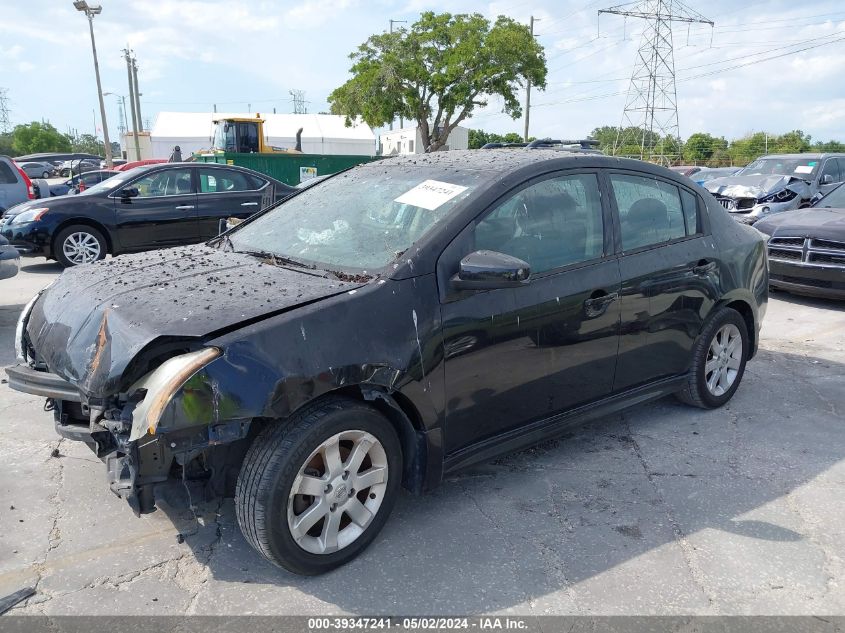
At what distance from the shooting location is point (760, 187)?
40.0 ft

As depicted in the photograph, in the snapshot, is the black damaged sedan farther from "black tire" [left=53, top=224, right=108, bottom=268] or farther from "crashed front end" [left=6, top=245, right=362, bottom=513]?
"black tire" [left=53, top=224, right=108, bottom=268]

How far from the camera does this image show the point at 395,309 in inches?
116

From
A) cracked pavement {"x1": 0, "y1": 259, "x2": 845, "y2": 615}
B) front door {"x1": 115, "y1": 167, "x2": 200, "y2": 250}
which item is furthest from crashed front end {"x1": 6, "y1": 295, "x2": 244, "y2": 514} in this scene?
front door {"x1": 115, "y1": 167, "x2": 200, "y2": 250}

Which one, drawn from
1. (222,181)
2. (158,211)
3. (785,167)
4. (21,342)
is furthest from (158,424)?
(785,167)

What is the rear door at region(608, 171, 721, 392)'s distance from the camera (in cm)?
393

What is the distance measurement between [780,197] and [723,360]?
28.6ft

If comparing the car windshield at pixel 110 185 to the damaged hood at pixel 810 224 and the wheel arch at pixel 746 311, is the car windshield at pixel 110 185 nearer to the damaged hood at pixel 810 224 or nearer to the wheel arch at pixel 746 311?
the wheel arch at pixel 746 311

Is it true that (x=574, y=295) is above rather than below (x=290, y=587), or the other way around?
above

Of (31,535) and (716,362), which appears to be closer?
(31,535)

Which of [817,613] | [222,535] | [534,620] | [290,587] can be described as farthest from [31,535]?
[817,613]

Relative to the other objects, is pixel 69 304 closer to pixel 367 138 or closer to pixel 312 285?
pixel 312 285

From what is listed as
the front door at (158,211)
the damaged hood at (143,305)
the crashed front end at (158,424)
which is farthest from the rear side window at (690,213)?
the front door at (158,211)

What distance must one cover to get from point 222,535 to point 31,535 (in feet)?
2.84

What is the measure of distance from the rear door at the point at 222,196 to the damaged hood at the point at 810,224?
723 centimetres
